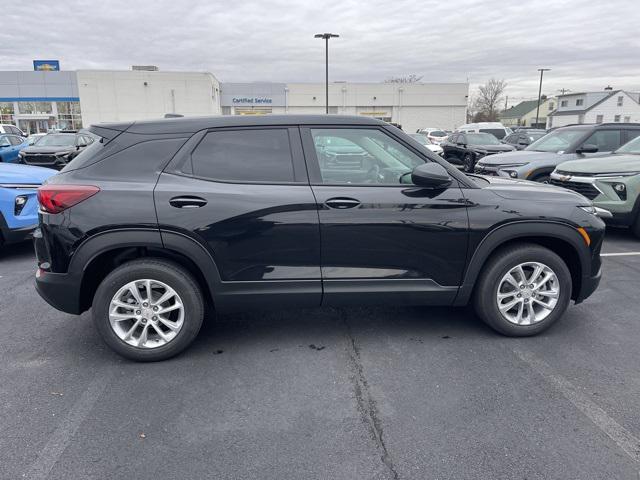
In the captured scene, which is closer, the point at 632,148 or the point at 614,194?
the point at 614,194

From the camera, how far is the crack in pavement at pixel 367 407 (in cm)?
249

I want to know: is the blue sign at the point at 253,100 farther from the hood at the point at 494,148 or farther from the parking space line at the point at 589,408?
the parking space line at the point at 589,408

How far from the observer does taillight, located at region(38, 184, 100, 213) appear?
3.31m

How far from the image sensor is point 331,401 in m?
3.02

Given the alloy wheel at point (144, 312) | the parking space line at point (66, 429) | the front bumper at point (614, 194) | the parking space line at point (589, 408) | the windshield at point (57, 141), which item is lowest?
the parking space line at point (66, 429)

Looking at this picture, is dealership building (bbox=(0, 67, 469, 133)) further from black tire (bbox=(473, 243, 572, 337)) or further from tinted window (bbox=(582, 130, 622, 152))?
black tire (bbox=(473, 243, 572, 337))

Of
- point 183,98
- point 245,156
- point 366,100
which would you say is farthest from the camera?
point 366,100

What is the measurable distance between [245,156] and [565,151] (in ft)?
26.4

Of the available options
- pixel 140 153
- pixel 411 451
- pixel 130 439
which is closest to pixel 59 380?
pixel 130 439

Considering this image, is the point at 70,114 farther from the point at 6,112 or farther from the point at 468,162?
the point at 468,162

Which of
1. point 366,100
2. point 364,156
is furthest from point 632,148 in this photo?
point 366,100

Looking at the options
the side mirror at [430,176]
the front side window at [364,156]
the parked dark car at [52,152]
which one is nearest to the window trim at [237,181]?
the front side window at [364,156]

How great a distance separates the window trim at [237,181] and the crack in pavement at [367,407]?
54.7 inches

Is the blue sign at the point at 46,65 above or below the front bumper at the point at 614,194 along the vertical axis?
above
